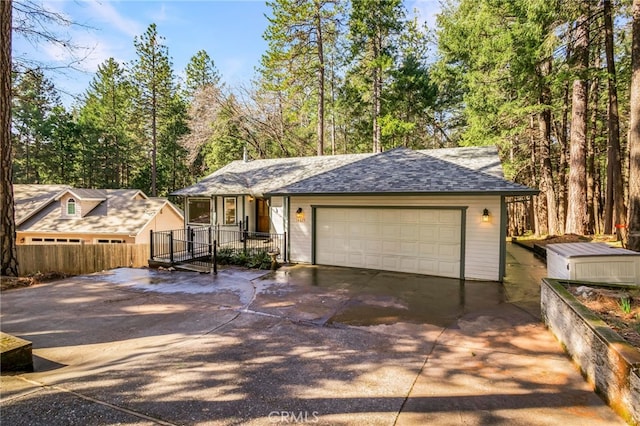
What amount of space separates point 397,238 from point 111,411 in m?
8.01

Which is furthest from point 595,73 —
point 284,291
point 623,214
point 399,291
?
point 284,291

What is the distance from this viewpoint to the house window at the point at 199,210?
48.2 ft

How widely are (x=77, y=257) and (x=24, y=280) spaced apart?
8.20ft

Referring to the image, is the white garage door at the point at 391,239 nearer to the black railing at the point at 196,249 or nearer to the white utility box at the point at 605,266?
the black railing at the point at 196,249

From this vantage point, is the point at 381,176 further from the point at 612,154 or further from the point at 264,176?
the point at 612,154

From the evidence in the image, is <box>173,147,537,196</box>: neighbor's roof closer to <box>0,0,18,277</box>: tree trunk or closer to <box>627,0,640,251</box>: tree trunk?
A: <box>627,0,640,251</box>: tree trunk

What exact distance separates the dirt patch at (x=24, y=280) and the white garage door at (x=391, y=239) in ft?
25.4

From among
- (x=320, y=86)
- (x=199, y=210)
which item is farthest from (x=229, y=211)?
(x=320, y=86)

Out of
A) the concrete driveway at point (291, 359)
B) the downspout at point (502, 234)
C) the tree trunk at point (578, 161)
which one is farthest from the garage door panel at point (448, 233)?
the tree trunk at point (578, 161)

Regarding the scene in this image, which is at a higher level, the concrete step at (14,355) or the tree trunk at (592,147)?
the tree trunk at (592,147)

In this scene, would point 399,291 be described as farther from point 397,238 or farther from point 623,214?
point 623,214

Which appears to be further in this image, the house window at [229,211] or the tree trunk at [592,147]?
the tree trunk at [592,147]

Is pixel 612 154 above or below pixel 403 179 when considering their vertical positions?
above

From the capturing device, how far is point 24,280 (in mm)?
8516
